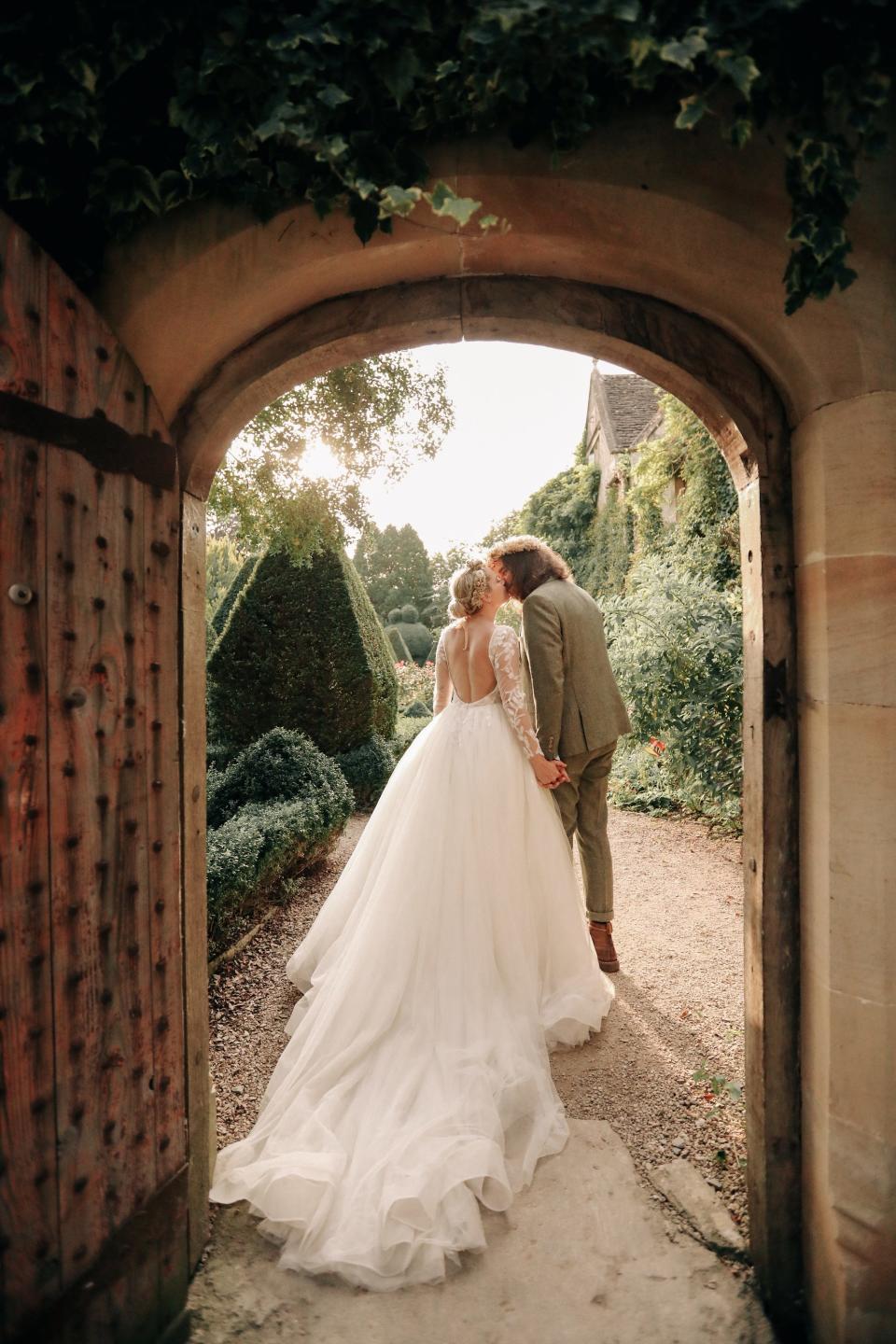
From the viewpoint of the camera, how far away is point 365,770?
24.9ft

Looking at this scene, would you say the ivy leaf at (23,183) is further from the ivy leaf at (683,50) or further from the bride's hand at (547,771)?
the bride's hand at (547,771)

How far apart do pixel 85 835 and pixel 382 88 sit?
178 cm

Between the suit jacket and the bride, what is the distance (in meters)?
0.26

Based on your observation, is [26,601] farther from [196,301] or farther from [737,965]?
[737,965]

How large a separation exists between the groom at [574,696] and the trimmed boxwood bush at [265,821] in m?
1.88

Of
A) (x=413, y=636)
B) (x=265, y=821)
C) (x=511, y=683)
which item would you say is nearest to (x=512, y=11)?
(x=511, y=683)

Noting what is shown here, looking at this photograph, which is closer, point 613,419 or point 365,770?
point 365,770

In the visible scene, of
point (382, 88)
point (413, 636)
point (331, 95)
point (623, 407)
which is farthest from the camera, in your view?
point (413, 636)

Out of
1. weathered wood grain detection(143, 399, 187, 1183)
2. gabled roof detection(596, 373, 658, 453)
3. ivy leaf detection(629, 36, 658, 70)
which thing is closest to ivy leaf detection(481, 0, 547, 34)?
ivy leaf detection(629, 36, 658, 70)

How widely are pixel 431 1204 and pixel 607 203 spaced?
9.10 ft

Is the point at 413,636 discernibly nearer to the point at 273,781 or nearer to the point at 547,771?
the point at 273,781

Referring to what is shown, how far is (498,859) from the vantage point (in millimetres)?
3367

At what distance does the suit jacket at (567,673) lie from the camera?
3.88 m

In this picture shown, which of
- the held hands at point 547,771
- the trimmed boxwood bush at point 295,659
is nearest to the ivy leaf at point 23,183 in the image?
the held hands at point 547,771
